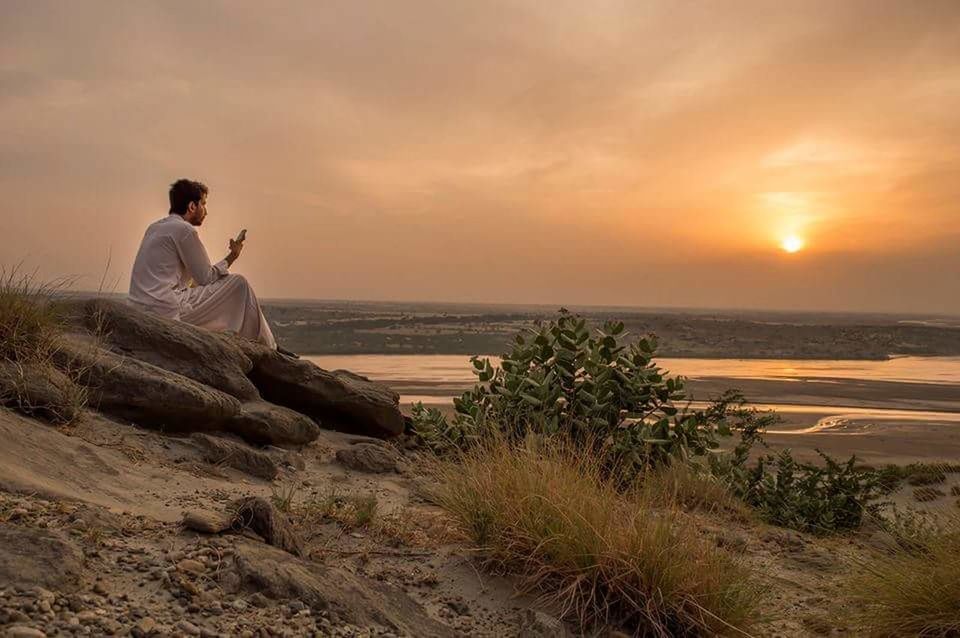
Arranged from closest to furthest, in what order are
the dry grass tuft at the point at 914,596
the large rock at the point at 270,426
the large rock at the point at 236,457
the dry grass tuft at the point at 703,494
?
the dry grass tuft at the point at 914,596 < the large rock at the point at 236,457 < the dry grass tuft at the point at 703,494 < the large rock at the point at 270,426

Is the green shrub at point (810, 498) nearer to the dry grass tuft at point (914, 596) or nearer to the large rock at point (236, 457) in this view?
the dry grass tuft at point (914, 596)

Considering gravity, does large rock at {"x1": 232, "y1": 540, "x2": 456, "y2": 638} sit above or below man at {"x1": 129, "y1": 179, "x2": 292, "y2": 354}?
below

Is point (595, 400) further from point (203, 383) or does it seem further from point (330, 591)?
point (330, 591)

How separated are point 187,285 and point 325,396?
2204 millimetres

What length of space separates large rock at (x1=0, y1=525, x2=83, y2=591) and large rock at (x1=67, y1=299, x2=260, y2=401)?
4.12 metres

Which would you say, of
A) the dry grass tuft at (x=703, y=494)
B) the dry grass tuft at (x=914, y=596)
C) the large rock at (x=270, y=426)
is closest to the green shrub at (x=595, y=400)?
the dry grass tuft at (x=703, y=494)

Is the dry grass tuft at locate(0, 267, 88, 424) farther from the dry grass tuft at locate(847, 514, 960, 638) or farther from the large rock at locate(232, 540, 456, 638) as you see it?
the dry grass tuft at locate(847, 514, 960, 638)

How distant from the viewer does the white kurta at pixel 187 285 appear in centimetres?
887

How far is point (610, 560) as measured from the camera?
4293 mm

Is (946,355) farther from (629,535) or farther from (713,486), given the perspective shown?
(629,535)

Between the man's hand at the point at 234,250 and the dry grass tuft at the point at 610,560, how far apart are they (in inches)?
228

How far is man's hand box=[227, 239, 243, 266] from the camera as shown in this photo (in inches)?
370

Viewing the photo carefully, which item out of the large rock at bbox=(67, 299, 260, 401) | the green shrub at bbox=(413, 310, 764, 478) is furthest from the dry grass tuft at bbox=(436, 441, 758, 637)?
the large rock at bbox=(67, 299, 260, 401)

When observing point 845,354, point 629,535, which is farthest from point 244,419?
point 845,354
